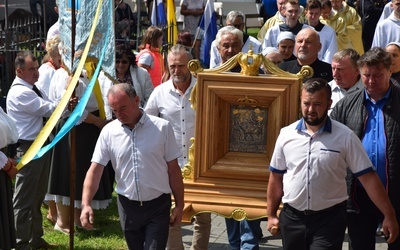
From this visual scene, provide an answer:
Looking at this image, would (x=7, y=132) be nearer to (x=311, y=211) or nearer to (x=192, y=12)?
(x=311, y=211)

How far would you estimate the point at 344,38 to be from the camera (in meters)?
14.2

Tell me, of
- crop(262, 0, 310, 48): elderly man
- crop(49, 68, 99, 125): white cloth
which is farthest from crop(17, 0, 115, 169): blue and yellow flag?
crop(262, 0, 310, 48): elderly man

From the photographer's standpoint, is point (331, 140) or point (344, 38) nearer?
point (331, 140)

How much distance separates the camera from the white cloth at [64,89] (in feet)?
32.6

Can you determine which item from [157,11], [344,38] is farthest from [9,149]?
[157,11]

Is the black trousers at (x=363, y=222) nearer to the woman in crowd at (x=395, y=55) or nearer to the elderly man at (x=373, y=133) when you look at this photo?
the elderly man at (x=373, y=133)

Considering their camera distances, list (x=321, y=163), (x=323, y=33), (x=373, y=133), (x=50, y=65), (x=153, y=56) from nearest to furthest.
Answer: (x=321, y=163), (x=373, y=133), (x=50, y=65), (x=323, y=33), (x=153, y=56)

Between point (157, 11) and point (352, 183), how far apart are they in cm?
1078

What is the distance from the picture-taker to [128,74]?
10602mm

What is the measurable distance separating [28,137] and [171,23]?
22.1ft

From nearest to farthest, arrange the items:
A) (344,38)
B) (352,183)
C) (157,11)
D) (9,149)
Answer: (352,183) < (9,149) < (344,38) < (157,11)

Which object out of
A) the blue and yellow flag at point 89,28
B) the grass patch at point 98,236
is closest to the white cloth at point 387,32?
the grass patch at point 98,236

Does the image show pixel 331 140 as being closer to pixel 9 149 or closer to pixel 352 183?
pixel 352 183

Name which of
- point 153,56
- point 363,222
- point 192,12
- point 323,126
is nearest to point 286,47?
point 153,56
